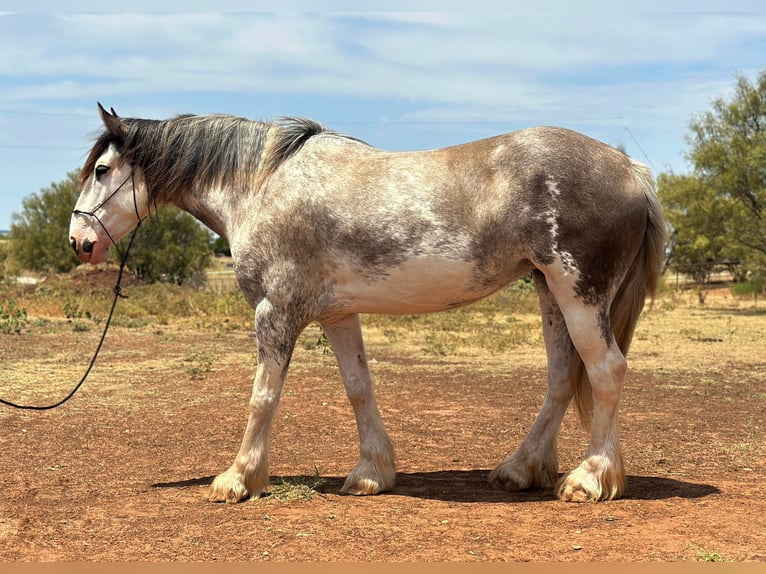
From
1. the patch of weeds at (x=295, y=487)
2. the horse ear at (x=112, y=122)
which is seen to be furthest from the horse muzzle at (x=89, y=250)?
the patch of weeds at (x=295, y=487)

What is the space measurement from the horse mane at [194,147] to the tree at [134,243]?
26247 mm

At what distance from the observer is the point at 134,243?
32594mm

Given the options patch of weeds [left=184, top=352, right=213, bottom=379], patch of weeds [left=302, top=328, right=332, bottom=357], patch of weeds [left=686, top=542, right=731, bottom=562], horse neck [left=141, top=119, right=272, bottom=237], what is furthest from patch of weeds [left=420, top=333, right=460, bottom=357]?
patch of weeds [left=686, top=542, right=731, bottom=562]

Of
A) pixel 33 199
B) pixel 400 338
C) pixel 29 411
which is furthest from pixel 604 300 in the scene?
pixel 33 199

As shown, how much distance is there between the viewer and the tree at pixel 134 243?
3331 cm

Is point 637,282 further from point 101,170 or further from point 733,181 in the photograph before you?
point 733,181

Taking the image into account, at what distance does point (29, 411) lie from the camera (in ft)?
29.3

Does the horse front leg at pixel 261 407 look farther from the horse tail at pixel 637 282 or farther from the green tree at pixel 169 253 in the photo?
the green tree at pixel 169 253

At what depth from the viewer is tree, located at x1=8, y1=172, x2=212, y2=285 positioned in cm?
3331

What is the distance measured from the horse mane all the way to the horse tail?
2161 millimetres

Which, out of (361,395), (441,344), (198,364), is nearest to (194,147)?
(361,395)

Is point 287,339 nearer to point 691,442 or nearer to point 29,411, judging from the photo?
point 691,442

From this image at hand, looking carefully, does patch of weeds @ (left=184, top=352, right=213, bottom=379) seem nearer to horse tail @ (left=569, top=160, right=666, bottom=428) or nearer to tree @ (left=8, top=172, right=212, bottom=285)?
horse tail @ (left=569, top=160, right=666, bottom=428)

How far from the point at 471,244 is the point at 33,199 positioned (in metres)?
36.0
